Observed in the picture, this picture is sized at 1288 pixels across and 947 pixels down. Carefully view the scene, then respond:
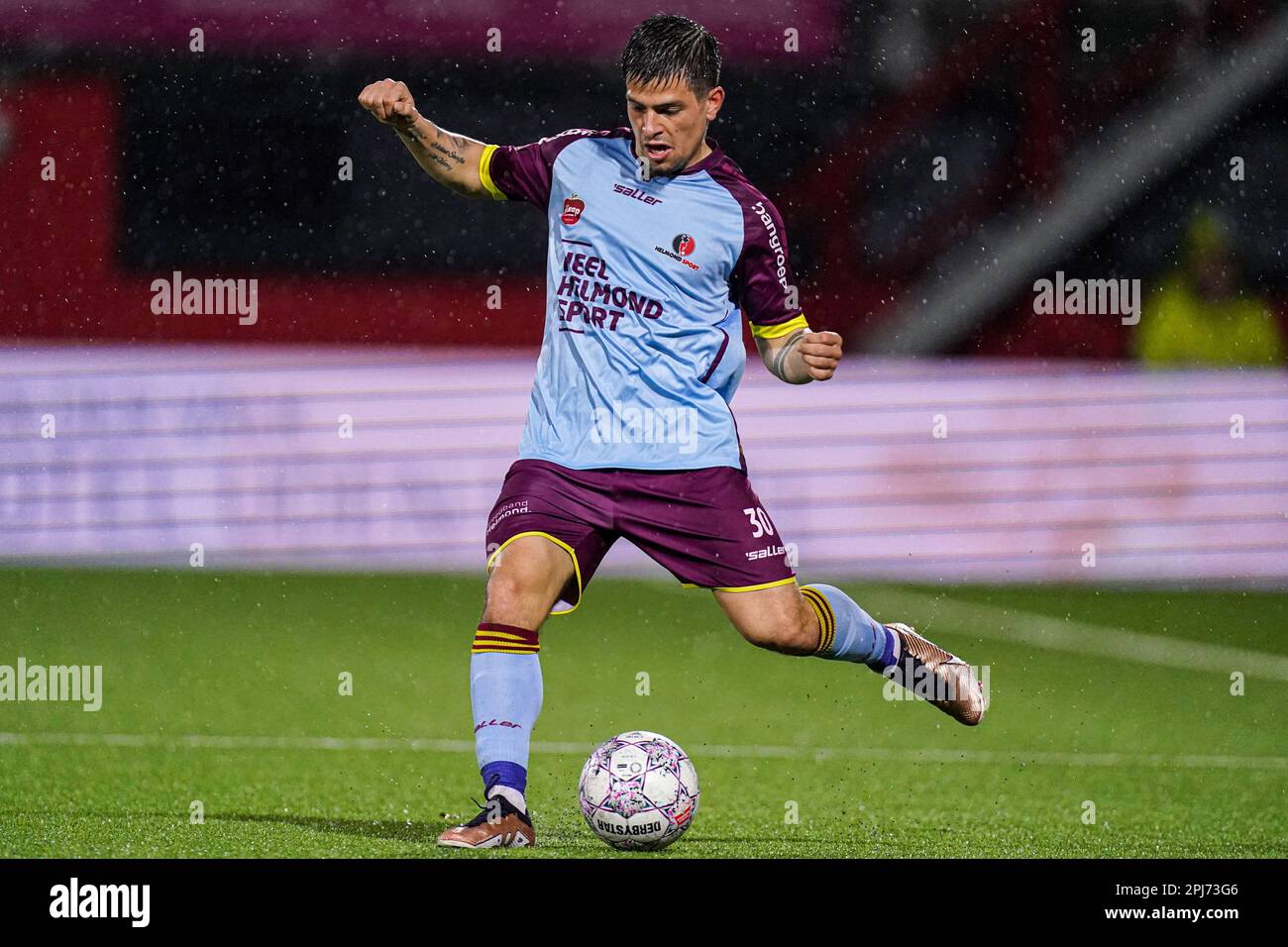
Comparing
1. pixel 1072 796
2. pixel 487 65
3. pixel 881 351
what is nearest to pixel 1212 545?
pixel 881 351

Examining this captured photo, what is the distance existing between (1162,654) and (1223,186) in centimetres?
563

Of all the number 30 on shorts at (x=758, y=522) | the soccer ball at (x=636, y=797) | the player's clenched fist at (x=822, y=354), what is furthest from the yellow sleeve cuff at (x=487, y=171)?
the soccer ball at (x=636, y=797)

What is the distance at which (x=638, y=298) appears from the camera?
6.16 metres

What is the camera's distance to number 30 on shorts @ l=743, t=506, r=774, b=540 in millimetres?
6371

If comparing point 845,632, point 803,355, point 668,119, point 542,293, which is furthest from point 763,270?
point 542,293

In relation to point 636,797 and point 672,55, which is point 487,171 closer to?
point 672,55

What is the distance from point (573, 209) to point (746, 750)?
283cm

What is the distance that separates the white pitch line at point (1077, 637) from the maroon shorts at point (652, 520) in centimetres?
485

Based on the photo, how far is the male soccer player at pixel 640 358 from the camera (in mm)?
6012

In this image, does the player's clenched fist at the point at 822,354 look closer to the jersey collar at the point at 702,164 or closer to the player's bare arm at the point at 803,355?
the player's bare arm at the point at 803,355

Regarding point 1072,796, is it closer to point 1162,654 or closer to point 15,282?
point 1162,654

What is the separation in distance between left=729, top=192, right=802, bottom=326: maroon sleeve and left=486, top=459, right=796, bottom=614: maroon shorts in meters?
0.50

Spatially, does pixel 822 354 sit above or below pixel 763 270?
below

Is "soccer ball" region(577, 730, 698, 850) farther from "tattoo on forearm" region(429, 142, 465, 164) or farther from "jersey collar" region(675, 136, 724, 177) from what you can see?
"tattoo on forearm" region(429, 142, 465, 164)
